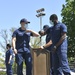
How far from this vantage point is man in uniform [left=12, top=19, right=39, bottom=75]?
940cm

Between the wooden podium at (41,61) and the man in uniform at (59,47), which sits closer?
the man in uniform at (59,47)

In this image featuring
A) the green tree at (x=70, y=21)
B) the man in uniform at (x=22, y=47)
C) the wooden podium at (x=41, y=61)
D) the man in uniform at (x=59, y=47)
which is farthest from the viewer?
the green tree at (x=70, y=21)

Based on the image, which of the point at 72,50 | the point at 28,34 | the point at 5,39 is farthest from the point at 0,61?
the point at 28,34

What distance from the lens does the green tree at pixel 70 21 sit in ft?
153

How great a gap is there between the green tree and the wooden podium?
3775cm

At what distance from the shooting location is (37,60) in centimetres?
883

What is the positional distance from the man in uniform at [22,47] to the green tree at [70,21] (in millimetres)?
37098

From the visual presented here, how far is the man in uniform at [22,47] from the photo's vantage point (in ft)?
30.8

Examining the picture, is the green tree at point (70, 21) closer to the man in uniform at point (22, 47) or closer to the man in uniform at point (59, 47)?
the man in uniform at point (22, 47)

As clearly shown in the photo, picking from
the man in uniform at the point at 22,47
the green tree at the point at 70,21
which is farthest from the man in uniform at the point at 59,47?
the green tree at the point at 70,21

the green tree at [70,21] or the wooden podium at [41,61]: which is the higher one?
the green tree at [70,21]

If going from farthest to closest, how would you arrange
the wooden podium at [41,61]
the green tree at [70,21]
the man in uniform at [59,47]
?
the green tree at [70,21] < the wooden podium at [41,61] < the man in uniform at [59,47]

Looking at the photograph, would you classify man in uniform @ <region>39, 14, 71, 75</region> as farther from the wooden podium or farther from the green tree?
the green tree

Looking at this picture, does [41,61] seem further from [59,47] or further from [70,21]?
[70,21]
